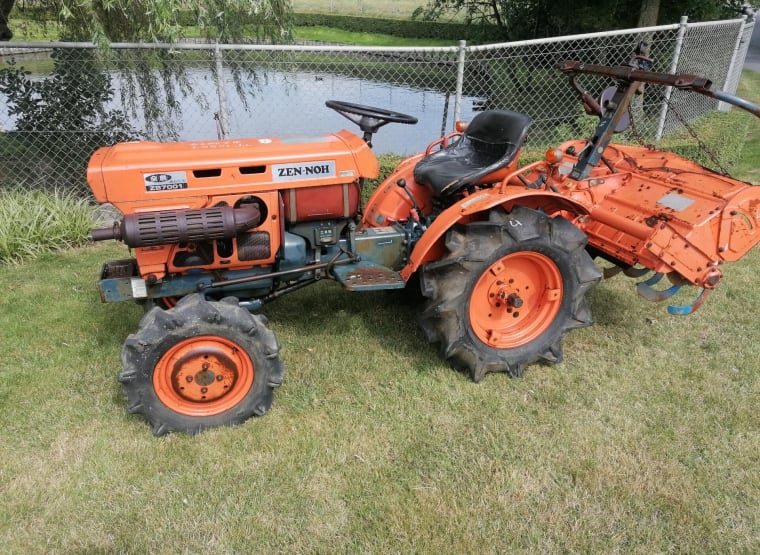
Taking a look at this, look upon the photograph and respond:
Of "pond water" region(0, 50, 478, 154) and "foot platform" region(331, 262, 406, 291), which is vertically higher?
"pond water" region(0, 50, 478, 154)

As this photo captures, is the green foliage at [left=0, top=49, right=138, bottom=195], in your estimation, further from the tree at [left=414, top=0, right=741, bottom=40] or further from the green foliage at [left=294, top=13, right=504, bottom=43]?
the green foliage at [left=294, top=13, right=504, bottom=43]

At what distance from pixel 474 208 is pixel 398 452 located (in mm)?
1296

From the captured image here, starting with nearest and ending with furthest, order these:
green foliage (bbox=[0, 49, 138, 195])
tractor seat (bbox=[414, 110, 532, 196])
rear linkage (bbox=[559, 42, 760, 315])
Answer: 1. rear linkage (bbox=[559, 42, 760, 315])
2. tractor seat (bbox=[414, 110, 532, 196])
3. green foliage (bbox=[0, 49, 138, 195])

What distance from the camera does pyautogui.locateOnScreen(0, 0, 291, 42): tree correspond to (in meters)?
4.29

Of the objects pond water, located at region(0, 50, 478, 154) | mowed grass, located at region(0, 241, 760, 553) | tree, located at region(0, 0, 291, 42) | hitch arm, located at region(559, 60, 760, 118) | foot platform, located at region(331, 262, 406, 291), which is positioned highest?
tree, located at region(0, 0, 291, 42)

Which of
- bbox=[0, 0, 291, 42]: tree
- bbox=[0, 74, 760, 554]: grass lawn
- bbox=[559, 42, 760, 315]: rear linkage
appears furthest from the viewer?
bbox=[0, 0, 291, 42]: tree

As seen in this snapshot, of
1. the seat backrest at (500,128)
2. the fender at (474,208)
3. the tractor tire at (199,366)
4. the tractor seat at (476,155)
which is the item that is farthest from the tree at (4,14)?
the fender at (474,208)

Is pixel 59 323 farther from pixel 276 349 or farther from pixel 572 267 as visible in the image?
pixel 572 267

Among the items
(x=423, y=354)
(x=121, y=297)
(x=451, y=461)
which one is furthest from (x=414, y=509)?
(x=121, y=297)

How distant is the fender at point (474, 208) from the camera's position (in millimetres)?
3004

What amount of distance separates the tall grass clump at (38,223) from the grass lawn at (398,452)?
1196mm

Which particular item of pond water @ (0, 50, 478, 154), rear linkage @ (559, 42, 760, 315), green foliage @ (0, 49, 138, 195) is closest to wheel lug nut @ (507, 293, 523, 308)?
rear linkage @ (559, 42, 760, 315)

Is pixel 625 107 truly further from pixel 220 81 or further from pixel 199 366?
pixel 220 81

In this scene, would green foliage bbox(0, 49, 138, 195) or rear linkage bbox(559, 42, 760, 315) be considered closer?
rear linkage bbox(559, 42, 760, 315)
